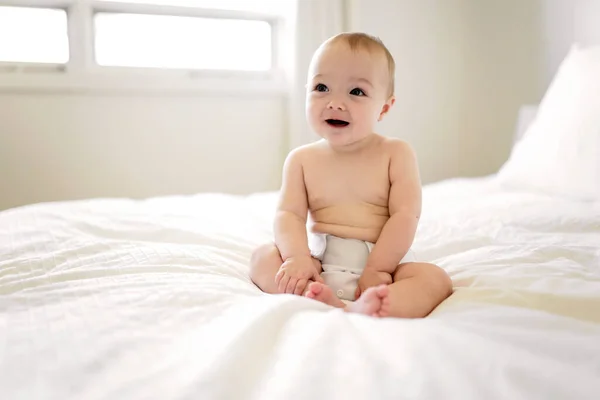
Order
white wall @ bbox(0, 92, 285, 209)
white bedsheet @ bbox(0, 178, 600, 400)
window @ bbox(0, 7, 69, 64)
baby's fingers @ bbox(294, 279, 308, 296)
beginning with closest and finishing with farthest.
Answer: white bedsheet @ bbox(0, 178, 600, 400), baby's fingers @ bbox(294, 279, 308, 296), white wall @ bbox(0, 92, 285, 209), window @ bbox(0, 7, 69, 64)

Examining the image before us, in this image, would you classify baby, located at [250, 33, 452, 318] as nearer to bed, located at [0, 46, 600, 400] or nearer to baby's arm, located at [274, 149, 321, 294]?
baby's arm, located at [274, 149, 321, 294]

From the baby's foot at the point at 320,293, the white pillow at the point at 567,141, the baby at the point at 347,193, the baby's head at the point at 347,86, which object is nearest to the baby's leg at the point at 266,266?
the baby at the point at 347,193

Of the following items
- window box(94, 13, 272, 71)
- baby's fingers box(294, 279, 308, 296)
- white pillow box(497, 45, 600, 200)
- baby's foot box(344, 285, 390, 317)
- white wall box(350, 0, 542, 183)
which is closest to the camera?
baby's foot box(344, 285, 390, 317)

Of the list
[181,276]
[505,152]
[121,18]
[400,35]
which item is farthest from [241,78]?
[181,276]

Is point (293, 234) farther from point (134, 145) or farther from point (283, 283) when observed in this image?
point (134, 145)

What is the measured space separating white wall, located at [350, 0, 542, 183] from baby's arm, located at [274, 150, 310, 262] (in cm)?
155

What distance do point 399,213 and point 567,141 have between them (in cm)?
92

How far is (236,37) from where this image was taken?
2613 millimetres

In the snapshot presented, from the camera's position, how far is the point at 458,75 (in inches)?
108

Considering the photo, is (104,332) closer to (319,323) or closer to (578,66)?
(319,323)

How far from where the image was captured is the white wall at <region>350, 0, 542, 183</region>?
Result: 256 centimetres

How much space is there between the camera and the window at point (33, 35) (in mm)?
2207

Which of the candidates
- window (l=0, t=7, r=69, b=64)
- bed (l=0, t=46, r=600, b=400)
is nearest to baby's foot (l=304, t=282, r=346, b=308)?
bed (l=0, t=46, r=600, b=400)

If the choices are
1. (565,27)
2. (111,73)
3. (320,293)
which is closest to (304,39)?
(111,73)
